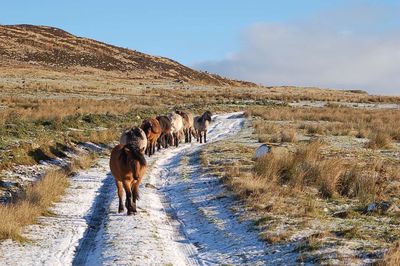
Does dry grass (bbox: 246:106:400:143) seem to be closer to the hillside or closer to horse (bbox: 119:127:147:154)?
horse (bbox: 119:127:147:154)

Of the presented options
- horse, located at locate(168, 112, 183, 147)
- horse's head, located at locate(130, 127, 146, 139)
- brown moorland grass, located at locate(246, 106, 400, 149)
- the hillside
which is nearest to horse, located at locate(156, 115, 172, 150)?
horse, located at locate(168, 112, 183, 147)

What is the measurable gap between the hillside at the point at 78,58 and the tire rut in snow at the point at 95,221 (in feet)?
231

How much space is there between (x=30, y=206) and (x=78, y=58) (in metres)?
86.9

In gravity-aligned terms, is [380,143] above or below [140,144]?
below

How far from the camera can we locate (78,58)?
93688 mm

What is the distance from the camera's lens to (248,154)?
706 inches

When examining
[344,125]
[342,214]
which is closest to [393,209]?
[342,214]

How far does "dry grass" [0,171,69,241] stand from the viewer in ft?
27.5

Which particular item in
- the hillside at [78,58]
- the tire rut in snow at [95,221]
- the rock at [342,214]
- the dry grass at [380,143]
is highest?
the hillside at [78,58]

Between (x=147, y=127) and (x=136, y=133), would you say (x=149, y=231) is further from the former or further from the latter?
(x=147, y=127)

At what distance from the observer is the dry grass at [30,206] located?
27.5 ft

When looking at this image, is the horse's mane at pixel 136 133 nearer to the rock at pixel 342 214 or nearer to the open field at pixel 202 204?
the open field at pixel 202 204

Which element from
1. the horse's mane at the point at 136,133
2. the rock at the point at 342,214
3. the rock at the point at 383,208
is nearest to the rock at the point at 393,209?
the rock at the point at 383,208

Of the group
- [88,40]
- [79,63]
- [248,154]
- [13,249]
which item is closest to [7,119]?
[248,154]
